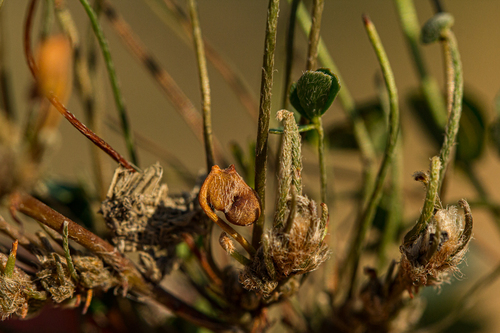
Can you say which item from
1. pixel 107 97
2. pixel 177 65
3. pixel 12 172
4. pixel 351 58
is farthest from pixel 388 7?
pixel 12 172

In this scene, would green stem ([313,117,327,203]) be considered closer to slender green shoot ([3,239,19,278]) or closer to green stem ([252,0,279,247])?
green stem ([252,0,279,247])

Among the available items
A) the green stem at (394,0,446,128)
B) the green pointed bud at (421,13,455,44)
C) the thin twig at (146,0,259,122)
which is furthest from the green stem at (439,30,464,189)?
the thin twig at (146,0,259,122)

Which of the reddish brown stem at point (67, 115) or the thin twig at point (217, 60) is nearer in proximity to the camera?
the reddish brown stem at point (67, 115)

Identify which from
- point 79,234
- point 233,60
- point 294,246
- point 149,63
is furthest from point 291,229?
point 233,60

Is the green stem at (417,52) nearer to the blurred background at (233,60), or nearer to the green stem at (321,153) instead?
the green stem at (321,153)

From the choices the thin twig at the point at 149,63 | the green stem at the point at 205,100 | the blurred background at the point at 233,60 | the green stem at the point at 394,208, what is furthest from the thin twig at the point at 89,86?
the blurred background at the point at 233,60

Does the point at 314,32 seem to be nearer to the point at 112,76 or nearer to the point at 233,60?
the point at 112,76
